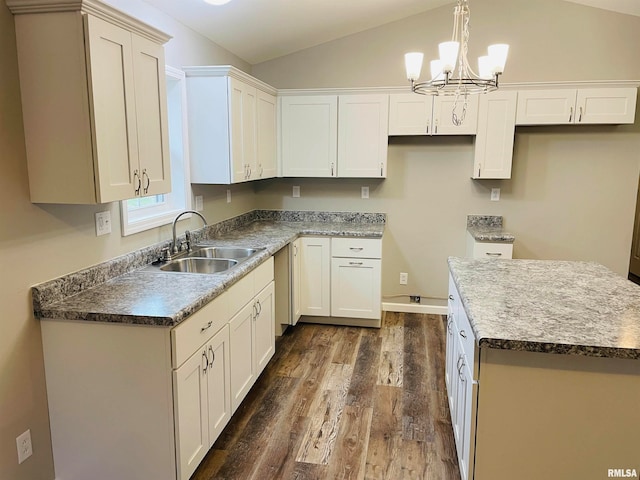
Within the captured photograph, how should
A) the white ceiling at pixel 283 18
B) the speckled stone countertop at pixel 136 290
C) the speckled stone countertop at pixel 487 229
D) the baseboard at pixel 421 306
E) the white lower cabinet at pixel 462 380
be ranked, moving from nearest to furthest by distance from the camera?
the white lower cabinet at pixel 462 380, the speckled stone countertop at pixel 136 290, the white ceiling at pixel 283 18, the speckled stone countertop at pixel 487 229, the baseboard at pixel 421 306

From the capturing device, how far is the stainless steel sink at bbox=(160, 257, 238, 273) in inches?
113

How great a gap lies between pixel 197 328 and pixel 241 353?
2.17 ft

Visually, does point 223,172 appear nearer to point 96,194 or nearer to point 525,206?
point 96,194

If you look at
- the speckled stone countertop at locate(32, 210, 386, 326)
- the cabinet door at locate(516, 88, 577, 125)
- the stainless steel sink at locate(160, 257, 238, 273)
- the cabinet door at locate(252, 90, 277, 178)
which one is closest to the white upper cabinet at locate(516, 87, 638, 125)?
the cabinet door at locate(516, 88, 577, 125)

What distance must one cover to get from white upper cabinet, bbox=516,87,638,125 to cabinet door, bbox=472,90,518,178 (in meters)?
0.09

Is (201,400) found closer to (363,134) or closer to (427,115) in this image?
(363,134)

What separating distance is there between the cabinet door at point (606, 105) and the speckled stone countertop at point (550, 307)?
1765mm

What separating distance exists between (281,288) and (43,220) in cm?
217

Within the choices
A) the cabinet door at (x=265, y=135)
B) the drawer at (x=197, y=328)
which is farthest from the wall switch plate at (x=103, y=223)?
the cabinet door at (x=265, y=135)

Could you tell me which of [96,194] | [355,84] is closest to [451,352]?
[96,194]

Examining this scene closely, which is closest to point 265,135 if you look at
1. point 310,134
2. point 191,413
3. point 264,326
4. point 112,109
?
point 310,134

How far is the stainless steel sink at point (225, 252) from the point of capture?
3.18m

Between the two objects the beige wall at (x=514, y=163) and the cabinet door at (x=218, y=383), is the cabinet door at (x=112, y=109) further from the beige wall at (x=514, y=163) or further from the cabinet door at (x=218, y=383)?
the beige wall at (x=514, y=163)

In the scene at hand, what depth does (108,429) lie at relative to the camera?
1970 mm
